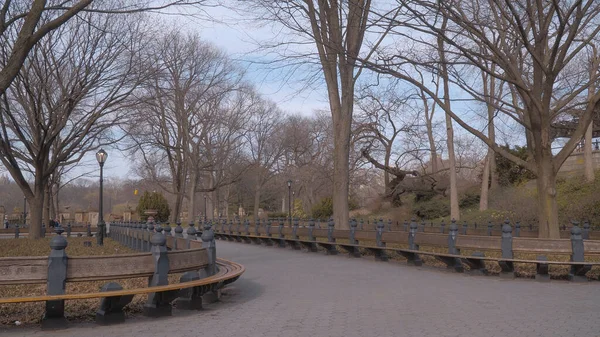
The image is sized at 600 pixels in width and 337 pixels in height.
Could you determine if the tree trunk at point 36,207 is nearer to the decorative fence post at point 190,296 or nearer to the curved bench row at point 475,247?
the curved bench row at point 475,247

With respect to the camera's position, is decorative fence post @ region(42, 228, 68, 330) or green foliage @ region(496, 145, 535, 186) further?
green foliage @ region(496, 145, 535, 186)

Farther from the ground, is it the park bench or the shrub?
the shrub

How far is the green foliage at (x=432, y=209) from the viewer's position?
37.5 m

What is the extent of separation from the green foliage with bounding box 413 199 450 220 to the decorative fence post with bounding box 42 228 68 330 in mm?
32749

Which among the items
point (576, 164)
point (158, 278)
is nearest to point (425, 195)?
point (576, 164)

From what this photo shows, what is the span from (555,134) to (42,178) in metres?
26.0

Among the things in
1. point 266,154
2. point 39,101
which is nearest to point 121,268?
point 39,101

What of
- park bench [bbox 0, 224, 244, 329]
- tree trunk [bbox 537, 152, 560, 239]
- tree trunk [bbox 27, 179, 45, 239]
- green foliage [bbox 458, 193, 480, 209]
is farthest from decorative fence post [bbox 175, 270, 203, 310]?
green foliage [bbox 458, 193, 480, 209]

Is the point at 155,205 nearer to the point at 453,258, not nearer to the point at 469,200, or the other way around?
the point at 469,200

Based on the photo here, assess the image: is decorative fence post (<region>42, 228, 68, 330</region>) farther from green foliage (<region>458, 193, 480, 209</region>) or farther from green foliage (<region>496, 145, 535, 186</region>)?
green foliage (<region>458, 193, 480, 209</region>)

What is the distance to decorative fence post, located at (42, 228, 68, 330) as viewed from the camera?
6.72m

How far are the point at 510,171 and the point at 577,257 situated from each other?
2728 cm

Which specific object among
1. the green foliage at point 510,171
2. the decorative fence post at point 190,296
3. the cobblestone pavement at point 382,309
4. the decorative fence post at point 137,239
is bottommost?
the cobblestone pavement at point 382,309

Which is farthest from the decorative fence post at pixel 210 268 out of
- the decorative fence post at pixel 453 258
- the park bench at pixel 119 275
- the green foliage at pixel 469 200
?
the green foliage at pixel 469 200
